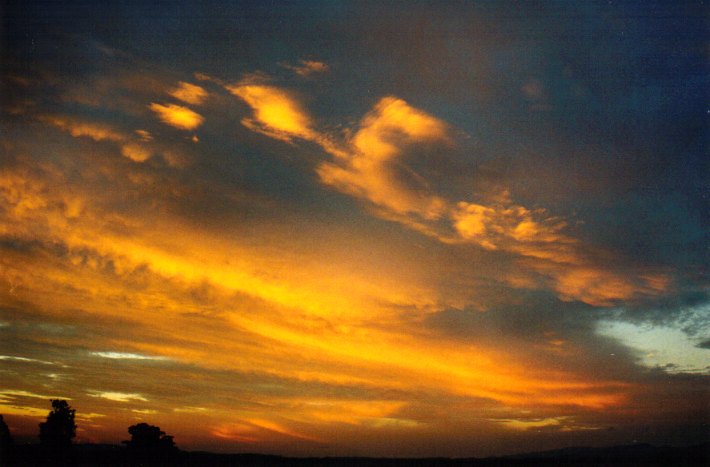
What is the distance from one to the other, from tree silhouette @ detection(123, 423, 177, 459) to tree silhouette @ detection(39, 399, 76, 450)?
6.61 m

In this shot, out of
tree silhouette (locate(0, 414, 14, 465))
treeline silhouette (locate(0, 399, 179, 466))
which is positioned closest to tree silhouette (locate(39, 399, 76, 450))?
A: treeline silhouette (locate(0, 399, 179, 466))

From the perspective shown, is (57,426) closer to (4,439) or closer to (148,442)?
(148,442)

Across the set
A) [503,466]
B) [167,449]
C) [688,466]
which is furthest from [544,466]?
[167,449]

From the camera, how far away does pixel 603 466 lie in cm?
11931

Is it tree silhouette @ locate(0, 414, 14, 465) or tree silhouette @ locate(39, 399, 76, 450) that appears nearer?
tree silhouette @ locate(0, 414, 14, 465)

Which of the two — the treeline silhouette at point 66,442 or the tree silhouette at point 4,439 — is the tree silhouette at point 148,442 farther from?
the tree silhouette at point 4,439

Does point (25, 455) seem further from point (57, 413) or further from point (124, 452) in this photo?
point (124, 452)

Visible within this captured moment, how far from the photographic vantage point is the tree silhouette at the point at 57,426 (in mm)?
60500

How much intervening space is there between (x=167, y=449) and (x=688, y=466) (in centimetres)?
10563

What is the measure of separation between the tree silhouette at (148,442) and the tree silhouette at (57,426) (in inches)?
260

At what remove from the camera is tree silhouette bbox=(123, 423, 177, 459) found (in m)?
60.5

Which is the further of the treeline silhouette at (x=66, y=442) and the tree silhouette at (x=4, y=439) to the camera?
the treeline silhouette at (x=66, y=442)

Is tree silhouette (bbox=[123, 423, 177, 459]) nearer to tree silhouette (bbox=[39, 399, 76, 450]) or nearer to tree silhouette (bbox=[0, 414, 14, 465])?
tree silhouette (bbox=[39, 399, 76, 450])

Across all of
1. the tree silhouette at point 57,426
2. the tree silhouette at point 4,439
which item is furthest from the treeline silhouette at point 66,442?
the tree silhouette at point 4,439
